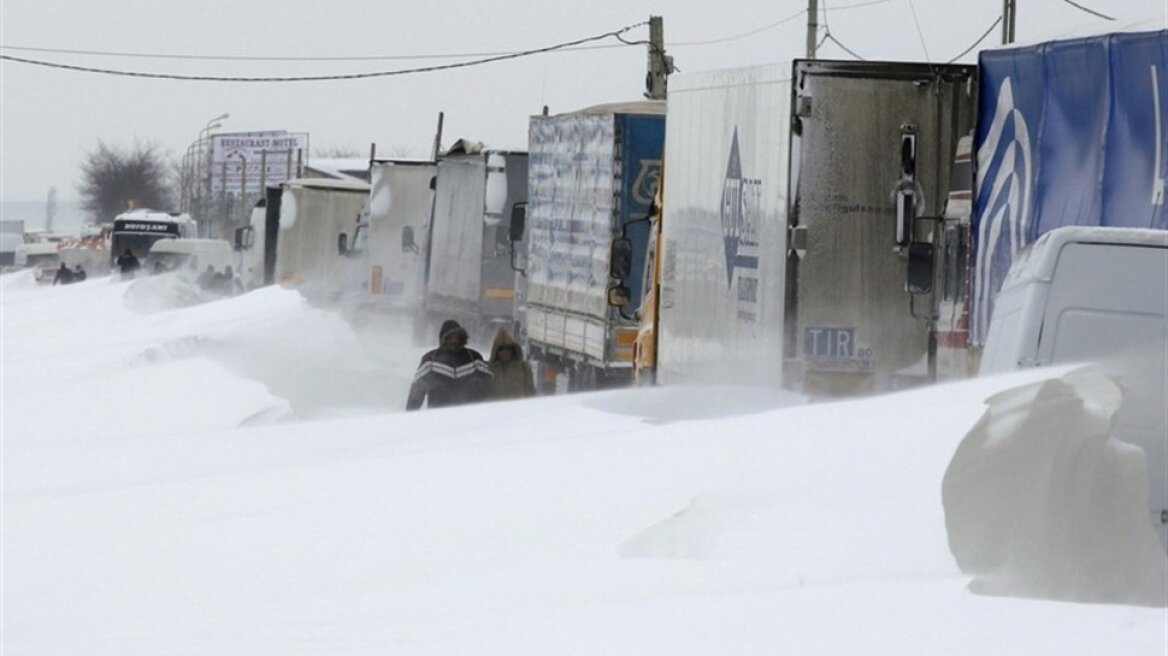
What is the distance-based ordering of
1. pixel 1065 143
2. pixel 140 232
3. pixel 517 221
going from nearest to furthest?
pixel 1065 143
pixel 517 221
pixel 140 232

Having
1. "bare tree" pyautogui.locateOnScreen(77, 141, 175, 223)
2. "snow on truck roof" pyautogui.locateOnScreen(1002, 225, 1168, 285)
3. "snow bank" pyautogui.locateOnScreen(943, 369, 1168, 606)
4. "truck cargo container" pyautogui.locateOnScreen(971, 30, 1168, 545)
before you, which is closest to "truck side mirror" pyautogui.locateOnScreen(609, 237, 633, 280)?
"truck cargo container" pyautogui.locateOnScreen(971, 30, 1168, 545)

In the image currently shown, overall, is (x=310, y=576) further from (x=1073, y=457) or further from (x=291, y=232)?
(x=291, y=232)

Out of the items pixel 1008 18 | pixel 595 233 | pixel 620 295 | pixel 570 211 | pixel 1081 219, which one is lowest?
pixel 620 295

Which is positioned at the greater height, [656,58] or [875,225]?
[656,58]

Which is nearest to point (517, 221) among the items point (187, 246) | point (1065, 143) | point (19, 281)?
point (1065, 143)

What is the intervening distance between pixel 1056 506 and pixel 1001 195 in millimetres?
6917

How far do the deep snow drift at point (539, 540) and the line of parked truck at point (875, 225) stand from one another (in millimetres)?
537

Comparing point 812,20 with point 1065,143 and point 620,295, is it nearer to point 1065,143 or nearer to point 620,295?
point 620,295

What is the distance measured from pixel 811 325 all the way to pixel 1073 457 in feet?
26.6

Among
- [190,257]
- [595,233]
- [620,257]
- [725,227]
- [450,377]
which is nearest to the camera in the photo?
[450,377]

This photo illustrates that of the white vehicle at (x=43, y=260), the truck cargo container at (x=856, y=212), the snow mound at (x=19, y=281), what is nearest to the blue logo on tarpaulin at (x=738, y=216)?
the truck cargo container at (x=856, y=212)

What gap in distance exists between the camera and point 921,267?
15016 millimetres

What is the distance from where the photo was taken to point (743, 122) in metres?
16.6

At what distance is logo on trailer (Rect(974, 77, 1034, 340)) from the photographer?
45.2 ft
